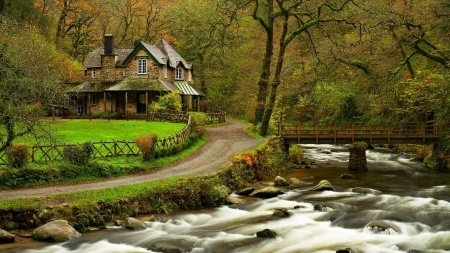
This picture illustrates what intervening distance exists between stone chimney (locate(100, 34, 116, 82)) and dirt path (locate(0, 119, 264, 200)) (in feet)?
59.5

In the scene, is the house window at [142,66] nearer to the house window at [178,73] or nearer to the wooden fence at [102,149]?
the house window at [178,73]

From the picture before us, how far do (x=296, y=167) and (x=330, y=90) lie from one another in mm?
15867

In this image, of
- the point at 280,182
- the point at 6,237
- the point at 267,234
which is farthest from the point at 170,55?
the point at 6,237

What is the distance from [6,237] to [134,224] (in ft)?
14.1

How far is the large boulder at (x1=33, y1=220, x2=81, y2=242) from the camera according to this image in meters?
14.9

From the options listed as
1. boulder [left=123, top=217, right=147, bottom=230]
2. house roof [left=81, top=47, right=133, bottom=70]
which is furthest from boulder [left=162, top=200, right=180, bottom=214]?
house roof [left=81, top=47, right=133, bottom=70]

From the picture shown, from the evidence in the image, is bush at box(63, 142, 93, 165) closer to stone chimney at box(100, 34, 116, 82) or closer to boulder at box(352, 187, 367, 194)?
boulder at box(352, 187, 367, 194)

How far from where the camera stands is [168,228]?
663 inches

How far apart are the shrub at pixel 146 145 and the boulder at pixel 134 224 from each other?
8.48 m

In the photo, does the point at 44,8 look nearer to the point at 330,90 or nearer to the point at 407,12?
the point at 330,90

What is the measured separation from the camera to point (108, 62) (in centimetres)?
5075

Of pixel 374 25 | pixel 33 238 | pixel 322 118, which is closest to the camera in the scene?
pixel 33 238

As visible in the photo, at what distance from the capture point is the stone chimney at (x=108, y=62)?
1994 inches

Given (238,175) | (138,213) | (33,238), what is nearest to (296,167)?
(238,175)
